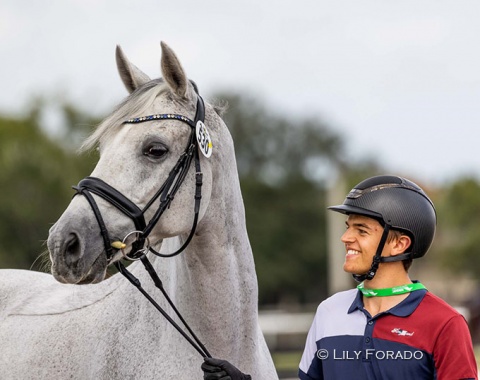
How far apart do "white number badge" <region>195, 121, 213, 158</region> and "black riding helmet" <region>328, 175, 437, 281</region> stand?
0.88m

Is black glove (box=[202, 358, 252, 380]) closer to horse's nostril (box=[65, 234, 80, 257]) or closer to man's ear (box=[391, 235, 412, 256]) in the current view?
horse's nostril (box=[65, 234, 80, 257])

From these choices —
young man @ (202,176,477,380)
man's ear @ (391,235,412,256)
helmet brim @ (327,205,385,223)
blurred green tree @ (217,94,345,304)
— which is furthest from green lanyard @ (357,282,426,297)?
blurred green tree @ (217,94,345,304)

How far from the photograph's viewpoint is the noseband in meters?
4.20

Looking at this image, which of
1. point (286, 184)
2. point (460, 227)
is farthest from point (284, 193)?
point (460, 227)

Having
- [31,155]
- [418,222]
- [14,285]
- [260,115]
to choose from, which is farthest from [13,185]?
[418,222]

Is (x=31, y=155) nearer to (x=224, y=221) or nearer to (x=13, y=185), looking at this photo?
(x=13, y=185)

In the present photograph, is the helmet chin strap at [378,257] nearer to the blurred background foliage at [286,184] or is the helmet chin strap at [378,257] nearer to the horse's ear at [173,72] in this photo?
the horse's ear at [173,72]

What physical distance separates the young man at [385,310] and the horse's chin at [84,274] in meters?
1.09

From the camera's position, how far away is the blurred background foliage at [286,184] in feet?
157

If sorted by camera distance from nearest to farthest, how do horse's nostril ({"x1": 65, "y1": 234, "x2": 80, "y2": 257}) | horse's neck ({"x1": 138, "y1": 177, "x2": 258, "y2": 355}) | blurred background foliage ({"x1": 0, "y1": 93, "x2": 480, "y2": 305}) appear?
horse's nostril ({"x1": 65, "y1": 234, "x2": 80, "y2": 257}) < horse's neck ({"x1": 138, "y1": 177, "x2": 258, "y2": 355}) < blurred background foliage ({"x1": 0, "y1": 93, "x2": 480, "y2": 305})

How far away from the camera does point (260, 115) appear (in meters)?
65.7

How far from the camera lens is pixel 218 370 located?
14.3ft

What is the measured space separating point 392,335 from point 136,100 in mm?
1870

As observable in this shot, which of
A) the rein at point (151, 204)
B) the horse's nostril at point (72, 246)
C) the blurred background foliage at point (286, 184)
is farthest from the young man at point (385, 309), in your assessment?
the blurred background foliage at point (286, 184)
